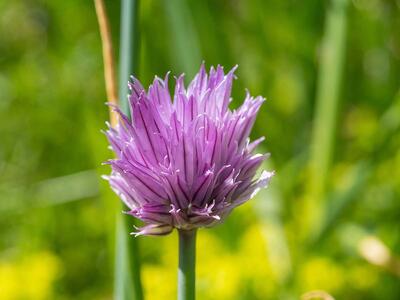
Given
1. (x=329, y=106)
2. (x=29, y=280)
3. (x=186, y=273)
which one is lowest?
(x=186, y=273)

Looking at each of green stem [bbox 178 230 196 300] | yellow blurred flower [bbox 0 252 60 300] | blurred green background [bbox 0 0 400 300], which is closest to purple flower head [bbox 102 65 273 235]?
green stem [bbox 178 230 196 300]

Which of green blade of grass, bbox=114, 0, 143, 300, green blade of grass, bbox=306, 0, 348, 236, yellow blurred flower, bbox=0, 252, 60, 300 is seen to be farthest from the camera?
yellow blurred flower, bbox=0, 252, 60, 300

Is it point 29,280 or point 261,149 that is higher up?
point 261,149

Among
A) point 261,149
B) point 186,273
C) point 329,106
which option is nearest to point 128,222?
point 186,273

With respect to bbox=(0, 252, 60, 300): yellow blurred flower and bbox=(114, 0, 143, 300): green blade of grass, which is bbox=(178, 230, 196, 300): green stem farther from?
bbox=(0, 252, 60, 300): yellow blurred flower

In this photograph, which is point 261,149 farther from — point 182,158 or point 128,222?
point 182,158

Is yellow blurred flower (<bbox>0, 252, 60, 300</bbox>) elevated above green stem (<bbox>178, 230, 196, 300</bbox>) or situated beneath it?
elevated above
